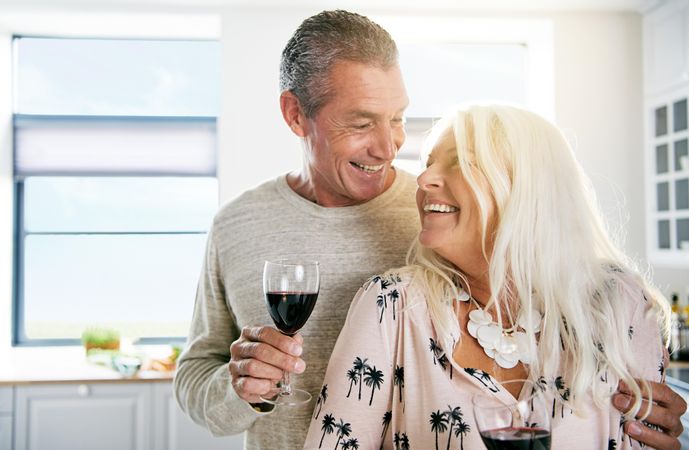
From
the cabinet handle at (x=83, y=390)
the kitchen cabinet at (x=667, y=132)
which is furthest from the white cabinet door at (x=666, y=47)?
the cabinet handle at (x=83, y=390)

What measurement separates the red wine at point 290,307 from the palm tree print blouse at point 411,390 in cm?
13

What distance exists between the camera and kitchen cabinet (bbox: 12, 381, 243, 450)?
3.79 m

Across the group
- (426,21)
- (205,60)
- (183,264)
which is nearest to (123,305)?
(183,264)

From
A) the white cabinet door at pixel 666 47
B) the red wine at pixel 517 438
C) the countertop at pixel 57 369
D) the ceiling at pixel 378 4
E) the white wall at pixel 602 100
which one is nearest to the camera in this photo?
the red wine at pixel 517 438

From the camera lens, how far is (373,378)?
1.40 m

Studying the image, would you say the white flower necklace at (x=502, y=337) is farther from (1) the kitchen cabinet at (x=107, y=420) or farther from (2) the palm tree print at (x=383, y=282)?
(1) the kitchen cabinet at (x=107, y=420)

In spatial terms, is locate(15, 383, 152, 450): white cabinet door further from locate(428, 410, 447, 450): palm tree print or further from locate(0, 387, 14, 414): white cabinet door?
locate(428, 410, 447, 450): palm tree print

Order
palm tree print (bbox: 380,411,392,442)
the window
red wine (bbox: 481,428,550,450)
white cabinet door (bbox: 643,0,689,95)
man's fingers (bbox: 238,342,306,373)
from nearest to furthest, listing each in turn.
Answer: red wine (bbox: 481,428,550,450), man's fingers (bbox: 238,342,306,373), palm tree print (bbox: 380,411,392,442), white cabinet door (bbox: 643,0,689,95), the window

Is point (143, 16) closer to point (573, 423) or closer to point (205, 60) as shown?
point (205, 60)

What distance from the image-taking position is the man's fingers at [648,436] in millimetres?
1345

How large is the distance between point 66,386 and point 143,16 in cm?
225

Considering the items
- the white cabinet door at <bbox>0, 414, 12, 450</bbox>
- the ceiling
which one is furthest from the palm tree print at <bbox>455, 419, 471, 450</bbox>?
the ceiling

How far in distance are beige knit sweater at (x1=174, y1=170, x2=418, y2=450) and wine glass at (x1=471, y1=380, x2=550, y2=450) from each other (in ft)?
2.41

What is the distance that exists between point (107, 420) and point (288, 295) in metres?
2.91
